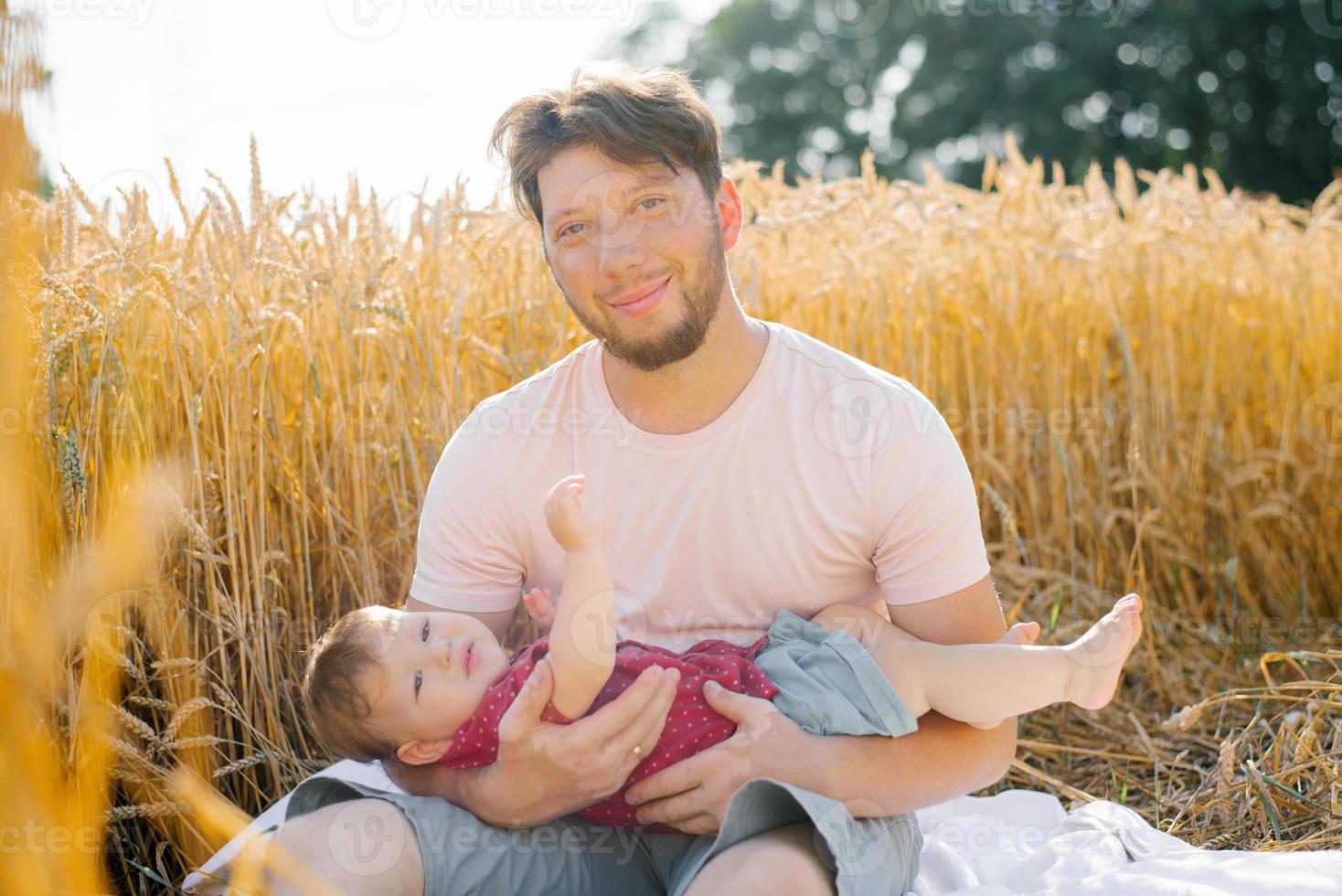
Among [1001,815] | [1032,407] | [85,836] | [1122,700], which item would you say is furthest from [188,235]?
[1122,700]

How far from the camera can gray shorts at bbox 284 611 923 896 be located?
1495 millimetres

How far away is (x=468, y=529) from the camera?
191 cm

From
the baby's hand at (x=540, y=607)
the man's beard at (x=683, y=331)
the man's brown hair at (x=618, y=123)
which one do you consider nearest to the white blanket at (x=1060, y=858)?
the baby's hand at (x=540, y=607)

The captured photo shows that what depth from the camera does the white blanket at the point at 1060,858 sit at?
1.57 metres

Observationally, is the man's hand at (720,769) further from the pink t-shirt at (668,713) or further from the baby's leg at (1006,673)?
the baby's leg at (1006,673)

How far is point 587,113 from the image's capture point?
189cm

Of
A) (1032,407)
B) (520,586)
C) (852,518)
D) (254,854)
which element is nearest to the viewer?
(254,854)

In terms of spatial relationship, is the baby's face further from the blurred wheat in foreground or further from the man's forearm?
the man's forearm

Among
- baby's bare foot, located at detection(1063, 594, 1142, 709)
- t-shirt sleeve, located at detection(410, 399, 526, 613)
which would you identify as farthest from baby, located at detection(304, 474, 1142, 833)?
t-shirt sleeve, located at detection(410, 399, 526, 613)

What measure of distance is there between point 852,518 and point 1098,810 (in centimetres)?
78

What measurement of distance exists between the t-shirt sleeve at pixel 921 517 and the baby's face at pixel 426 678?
0.65 meters

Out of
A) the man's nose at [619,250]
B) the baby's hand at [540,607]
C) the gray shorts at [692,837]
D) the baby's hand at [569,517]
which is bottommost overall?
the gray shorts at [692,837]

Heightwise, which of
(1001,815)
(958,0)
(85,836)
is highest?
(958,0)

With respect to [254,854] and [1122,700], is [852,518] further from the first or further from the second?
[1122,700]
